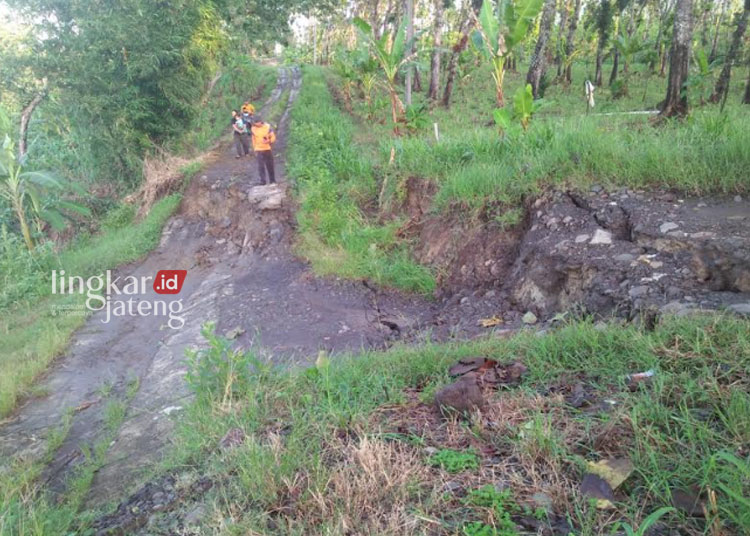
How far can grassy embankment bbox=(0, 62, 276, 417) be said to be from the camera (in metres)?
6.63

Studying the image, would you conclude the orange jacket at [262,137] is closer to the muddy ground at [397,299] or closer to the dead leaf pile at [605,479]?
the muddy ground at [397,299]

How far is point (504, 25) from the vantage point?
8289 millimetres

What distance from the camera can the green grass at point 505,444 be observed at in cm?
217

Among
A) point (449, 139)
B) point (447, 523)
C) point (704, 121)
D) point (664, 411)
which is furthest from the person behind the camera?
point (449, 139)

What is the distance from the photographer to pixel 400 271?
7.34 meters

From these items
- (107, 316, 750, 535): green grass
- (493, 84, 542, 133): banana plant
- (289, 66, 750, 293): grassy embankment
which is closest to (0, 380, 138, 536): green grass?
(107, 316, 750, 535): green grass

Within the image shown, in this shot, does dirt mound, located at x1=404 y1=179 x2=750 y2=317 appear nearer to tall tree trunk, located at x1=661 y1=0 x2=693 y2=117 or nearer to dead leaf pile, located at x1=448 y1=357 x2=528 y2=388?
dead leaf pile, located at x1=448 y1=357 x2=528 y2=388

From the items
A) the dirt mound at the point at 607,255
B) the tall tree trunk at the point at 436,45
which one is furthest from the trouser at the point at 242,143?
the dirt mound at the point at 607,255

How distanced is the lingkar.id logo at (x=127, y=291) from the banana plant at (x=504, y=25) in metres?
6.37

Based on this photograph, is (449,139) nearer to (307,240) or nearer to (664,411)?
(307,240)

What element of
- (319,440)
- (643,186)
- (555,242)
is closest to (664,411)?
(319,440)

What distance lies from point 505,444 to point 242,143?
36.9ft

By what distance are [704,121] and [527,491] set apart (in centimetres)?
602

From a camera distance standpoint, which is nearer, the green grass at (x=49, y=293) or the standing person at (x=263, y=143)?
the green grass at (x=49, y=293)
